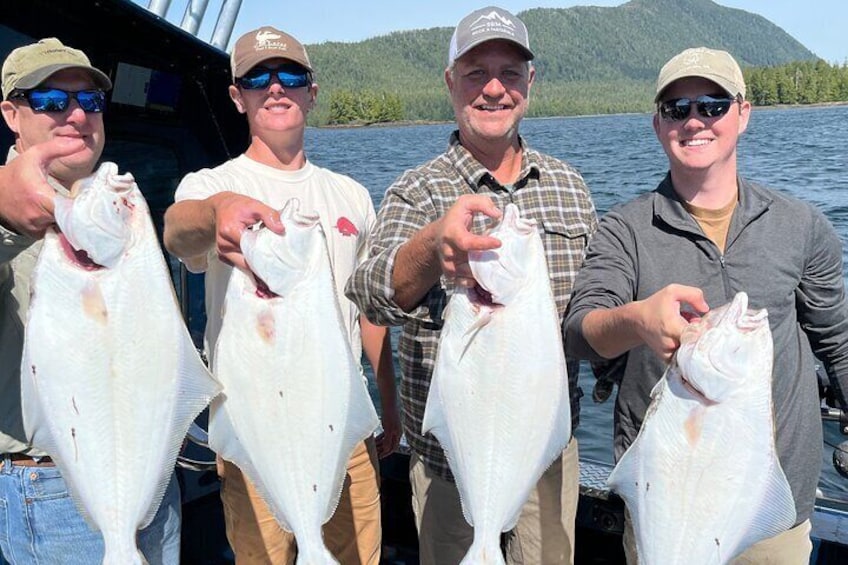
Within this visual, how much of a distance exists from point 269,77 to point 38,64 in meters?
0.94

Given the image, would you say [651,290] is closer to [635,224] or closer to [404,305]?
[635,224]

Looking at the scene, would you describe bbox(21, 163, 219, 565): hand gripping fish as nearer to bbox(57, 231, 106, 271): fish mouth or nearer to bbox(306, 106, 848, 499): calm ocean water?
bbox(57, 231, 106, 271): fish mouth

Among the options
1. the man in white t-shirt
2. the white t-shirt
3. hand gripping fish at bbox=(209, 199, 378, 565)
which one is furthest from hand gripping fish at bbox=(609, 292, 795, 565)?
the man in white t-shirt

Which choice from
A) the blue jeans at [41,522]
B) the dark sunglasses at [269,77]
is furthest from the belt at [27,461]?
the dark sunglasses at [269,77]

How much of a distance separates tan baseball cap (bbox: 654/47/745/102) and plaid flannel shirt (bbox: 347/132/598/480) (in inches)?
23.3

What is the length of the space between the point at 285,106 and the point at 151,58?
1.21 metres

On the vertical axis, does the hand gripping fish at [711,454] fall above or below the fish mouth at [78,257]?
below

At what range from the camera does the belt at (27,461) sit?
261 cm

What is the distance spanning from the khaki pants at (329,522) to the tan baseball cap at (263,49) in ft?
5.69

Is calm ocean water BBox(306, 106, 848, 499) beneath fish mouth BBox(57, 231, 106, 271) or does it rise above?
beneath

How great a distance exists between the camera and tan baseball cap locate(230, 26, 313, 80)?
320 centimetres

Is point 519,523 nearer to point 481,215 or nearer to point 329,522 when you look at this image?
point 329,522

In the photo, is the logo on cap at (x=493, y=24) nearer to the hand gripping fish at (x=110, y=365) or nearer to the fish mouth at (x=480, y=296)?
the fish mouth at (x=480, y=296)

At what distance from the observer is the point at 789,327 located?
2.77m
